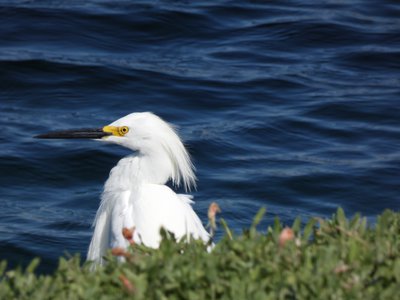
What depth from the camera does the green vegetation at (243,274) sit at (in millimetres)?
3193

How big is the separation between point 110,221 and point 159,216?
0.59 metres

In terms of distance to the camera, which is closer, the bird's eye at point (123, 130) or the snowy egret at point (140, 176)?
the snowy egret at point (140, 176)

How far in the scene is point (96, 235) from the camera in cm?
621

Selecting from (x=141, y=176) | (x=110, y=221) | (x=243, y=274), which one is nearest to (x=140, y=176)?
(x=141, y=176)

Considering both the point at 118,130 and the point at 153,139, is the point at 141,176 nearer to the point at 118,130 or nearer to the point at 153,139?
the point at 153,139

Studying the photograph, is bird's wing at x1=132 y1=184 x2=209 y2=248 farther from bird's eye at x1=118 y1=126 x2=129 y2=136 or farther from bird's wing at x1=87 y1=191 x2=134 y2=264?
bird's eye at x1=118 y1=126 x2=129 y2=136

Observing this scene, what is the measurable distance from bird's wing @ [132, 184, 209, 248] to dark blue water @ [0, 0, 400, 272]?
2236 mm

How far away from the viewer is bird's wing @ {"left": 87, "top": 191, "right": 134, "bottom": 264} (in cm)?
569

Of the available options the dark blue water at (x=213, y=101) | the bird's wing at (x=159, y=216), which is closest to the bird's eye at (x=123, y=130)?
the bird's wing at (x=159, y=216)

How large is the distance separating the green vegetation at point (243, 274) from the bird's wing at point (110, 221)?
2052 millimetres

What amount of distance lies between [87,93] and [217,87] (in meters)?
1.77

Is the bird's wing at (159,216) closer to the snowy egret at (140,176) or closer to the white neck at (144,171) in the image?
the snowy egret at (140,176)

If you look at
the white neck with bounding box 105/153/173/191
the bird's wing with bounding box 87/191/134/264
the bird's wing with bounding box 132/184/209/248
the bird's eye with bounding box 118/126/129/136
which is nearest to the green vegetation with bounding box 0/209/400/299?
the bird's wing with bounding box 132/184/209/248

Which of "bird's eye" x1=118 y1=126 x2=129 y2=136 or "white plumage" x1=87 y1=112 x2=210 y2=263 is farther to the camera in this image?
"bird's eye" x1=118 y1=126 x2=129 y2=136
